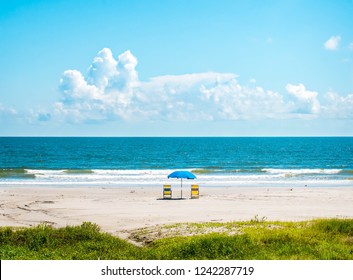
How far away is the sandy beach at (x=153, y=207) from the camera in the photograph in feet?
65.1

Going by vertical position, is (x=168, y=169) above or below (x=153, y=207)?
above

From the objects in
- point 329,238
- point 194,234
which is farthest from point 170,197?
point 329,238

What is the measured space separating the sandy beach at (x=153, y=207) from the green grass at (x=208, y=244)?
348 centimetres

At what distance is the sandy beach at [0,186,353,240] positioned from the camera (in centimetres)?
1984

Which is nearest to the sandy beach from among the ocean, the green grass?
the green grass

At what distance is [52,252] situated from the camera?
1162 centimetres

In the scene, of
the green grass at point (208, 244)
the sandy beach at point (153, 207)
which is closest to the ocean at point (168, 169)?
the sandy beach at point (153, 207)

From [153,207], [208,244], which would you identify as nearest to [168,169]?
[153,207]

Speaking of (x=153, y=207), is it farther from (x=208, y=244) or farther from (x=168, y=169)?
(x=168, y=169)

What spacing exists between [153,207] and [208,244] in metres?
12.8

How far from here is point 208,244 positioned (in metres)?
11.6

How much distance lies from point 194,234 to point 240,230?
147 cm

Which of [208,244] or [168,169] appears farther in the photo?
[168,169]

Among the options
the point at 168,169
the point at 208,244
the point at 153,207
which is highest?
the point at 168,169
